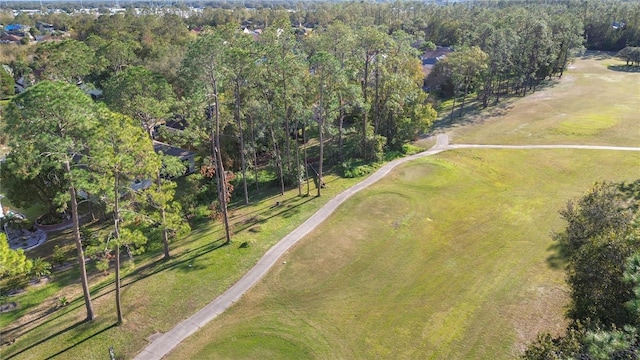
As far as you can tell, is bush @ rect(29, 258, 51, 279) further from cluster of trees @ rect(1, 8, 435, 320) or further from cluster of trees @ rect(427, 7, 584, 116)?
cluster of trees @ rect(427, 7, 584, 116)

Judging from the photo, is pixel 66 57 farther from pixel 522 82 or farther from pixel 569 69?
pixel 569 69

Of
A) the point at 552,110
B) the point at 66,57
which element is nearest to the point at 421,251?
the point at 552,110

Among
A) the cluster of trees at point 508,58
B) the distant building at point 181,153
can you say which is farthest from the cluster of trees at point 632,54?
the distant building at point 181,153

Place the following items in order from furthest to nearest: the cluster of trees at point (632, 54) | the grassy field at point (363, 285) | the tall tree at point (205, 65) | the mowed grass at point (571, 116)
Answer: the cluster of trees at point (632, 54), the mowed grass at point (571, 116), the tall tree at point (205, 65), the grassy field at point (363, 285)

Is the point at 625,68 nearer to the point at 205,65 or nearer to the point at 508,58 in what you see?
the point at 508,58

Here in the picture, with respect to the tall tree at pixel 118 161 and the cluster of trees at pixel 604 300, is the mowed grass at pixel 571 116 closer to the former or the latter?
the cluster of trees at pixel 604 300

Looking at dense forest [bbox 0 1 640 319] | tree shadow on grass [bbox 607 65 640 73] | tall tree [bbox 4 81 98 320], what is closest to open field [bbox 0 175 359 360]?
dense forest [bbox 0 1 640 319]
